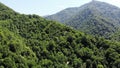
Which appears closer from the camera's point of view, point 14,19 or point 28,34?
point 28,34

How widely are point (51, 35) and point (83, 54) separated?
2599 centimetres

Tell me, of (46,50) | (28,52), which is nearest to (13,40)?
(28,52)

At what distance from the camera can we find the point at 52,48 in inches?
4754

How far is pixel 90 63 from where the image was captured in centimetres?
11162

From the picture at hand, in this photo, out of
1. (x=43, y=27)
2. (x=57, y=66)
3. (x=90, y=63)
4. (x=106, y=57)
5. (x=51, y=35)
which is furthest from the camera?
(x=43, y=27)

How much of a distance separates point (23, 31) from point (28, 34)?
5.72 meters

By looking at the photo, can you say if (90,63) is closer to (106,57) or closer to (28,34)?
(106,57)

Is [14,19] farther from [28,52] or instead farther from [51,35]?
[28,52]

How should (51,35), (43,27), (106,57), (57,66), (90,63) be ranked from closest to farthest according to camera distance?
1. (57,66)
2. (90,63)
3. (106,57)
4. (51,35)
5. (43,27)

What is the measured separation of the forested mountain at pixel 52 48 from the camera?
97.8m

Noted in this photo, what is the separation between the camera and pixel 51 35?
450 ft

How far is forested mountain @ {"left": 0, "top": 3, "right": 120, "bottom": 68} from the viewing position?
97812 millimetres

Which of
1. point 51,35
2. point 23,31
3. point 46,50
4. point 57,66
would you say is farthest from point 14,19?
point 57,66

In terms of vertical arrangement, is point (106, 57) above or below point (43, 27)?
below
